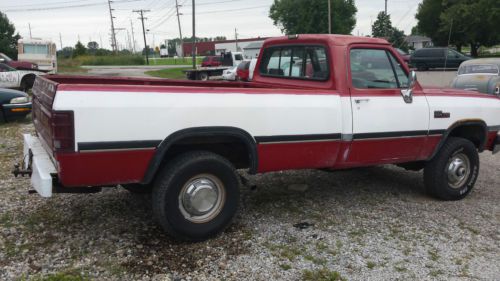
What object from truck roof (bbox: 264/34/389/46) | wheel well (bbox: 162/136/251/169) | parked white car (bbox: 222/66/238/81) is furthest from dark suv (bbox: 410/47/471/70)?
wheel well (bbox: 162/136/251/169)

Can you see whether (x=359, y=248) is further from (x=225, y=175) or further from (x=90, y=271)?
(x=90, y=271)

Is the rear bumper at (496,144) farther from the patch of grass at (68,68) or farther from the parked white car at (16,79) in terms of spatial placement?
the patch of grass at (68,68)

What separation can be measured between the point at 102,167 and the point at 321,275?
186 cm

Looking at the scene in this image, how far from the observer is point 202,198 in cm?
405

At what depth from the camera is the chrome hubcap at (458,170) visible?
5.60m

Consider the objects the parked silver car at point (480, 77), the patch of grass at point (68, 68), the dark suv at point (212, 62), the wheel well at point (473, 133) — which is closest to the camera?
the wheel well at point (473, 133)

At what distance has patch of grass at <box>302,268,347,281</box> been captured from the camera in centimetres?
361

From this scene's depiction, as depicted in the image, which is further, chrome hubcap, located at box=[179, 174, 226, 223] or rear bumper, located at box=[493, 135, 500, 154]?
rear bumper, located at box=[493, 135, 500, 154]

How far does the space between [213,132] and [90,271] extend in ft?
4.70

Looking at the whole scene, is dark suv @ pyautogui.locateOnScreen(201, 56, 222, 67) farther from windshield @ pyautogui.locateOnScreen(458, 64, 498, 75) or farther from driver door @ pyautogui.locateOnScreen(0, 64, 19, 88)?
windshield @ pyautogui.locateOnScreen(458, 64, 498, 75)

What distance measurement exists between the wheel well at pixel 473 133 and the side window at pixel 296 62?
1952 mm

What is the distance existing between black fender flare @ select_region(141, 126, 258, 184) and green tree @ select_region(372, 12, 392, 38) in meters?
64.0

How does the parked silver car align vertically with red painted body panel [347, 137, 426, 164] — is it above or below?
A: above

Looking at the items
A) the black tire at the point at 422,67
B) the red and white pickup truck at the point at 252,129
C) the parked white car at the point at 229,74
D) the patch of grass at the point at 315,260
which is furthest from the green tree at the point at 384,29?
the patch of grass at the point at 315,260
